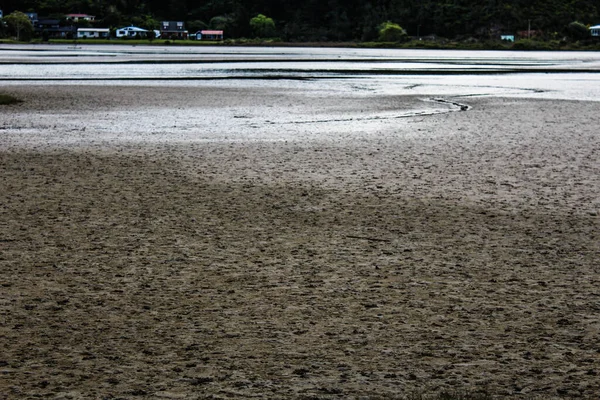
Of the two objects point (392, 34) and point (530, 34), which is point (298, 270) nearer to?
point (392, 34)

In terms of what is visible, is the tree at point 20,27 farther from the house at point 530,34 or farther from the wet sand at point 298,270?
the wet sand at point 298,270

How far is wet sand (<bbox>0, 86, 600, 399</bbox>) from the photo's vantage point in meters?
3.86

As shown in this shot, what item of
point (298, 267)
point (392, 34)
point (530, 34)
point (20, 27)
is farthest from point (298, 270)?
point (530, 34)

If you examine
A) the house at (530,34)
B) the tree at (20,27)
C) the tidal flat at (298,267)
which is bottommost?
the tidal flat at (298,267)

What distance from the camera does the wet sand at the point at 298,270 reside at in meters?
3.86

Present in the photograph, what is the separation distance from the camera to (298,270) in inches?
222

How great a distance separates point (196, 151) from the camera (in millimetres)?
11789

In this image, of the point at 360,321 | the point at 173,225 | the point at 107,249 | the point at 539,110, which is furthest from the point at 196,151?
the point at 539,110

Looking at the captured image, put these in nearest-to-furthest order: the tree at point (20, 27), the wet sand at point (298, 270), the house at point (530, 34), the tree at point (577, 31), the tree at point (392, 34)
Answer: the wet sand at point (298, 270), the tree at point (577, 31), the tree at point (20, 27), the tree at point (392, 34), the house at point (530, 34)

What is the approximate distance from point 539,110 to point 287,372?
1624 cm

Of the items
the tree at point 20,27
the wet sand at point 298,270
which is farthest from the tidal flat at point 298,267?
the tree at point 20,27

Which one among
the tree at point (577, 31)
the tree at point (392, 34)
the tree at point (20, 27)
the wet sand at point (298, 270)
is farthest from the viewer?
the tree at point (392, 34)

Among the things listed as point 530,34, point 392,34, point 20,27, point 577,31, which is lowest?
point 530,34

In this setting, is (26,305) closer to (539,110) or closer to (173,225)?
(173,225)
